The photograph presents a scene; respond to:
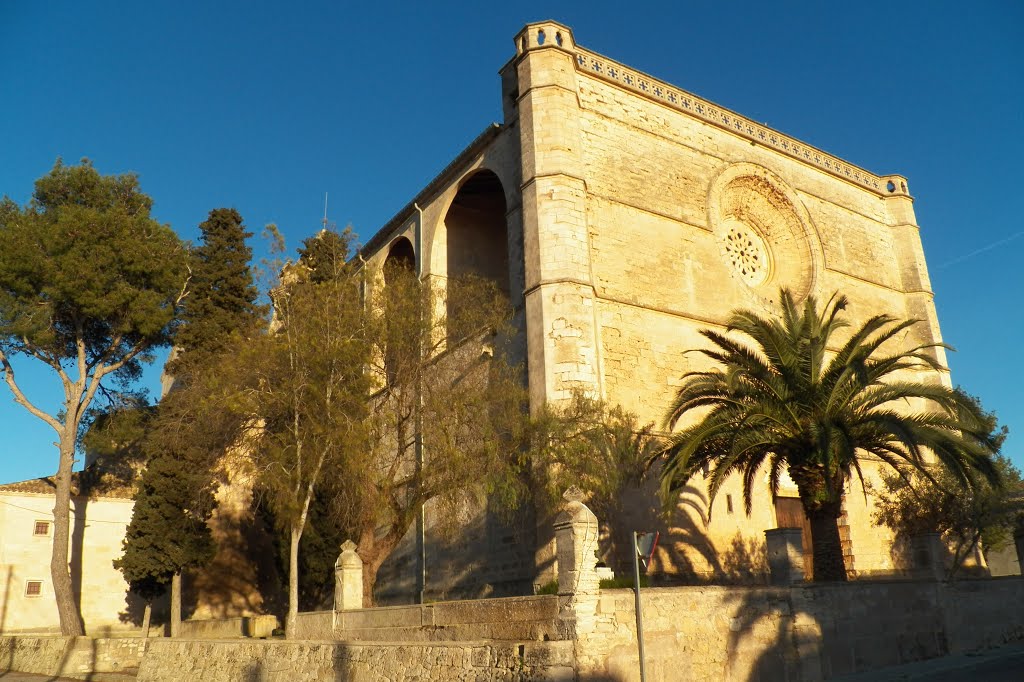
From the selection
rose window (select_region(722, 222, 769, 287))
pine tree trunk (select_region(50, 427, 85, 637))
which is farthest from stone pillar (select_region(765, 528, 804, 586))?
pine tree trunk (select_region(50, 427, 85, 637))

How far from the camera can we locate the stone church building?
561 inches

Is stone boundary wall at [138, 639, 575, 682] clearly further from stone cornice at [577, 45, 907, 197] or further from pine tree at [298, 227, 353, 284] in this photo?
stone cornice at [577, 45, 907, 197]

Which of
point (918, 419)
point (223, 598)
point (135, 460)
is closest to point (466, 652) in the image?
point (918, 419)

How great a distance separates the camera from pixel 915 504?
16.0 metres

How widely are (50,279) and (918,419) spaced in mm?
18358

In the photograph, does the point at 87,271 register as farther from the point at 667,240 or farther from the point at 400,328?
the point at 667,240

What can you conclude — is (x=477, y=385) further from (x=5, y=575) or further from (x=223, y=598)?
(x=5, y=575)

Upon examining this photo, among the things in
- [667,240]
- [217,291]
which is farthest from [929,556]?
[217,291]

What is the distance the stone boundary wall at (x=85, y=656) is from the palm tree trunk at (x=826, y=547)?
13048 mm

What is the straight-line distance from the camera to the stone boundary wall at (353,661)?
7949mm

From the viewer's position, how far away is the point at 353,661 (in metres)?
10.2

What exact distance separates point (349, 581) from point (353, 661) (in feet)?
8.84

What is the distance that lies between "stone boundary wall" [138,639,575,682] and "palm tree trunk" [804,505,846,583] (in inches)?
188

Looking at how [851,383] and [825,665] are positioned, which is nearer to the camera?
[825,665]
